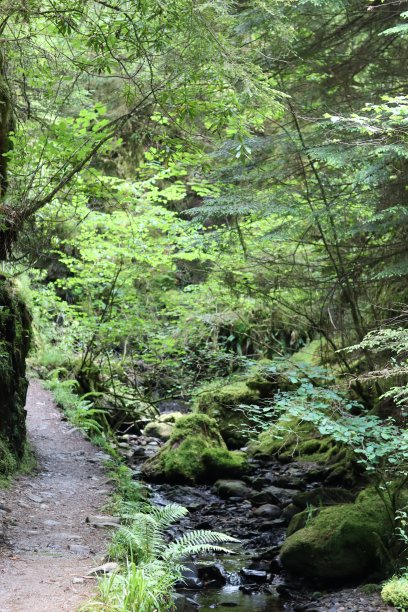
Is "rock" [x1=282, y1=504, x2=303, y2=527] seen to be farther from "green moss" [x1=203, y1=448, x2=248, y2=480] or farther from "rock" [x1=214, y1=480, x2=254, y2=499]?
"green moss" [x1=203, y1=448, x2=248, y2=480]

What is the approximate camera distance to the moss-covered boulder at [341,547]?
22.0 feet

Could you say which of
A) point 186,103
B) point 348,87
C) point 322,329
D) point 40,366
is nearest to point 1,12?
point 186,103

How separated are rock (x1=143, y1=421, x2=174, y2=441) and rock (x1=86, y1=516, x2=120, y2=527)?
768 centimetres

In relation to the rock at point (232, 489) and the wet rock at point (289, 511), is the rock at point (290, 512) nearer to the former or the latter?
the wet rock at point (289, 511)

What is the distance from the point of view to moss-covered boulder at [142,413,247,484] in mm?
11055

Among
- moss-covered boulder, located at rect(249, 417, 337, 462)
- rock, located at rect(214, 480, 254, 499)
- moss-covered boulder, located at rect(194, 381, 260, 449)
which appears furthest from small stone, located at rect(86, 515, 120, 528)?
moss-covered boulder, located at rect(194, 381, 260, 449)

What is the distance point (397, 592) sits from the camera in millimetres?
5809

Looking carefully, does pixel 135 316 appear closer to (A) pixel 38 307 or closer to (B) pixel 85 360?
(B) pixel 85 360

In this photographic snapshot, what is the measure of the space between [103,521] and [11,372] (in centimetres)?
270

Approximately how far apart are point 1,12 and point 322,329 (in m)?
5.98

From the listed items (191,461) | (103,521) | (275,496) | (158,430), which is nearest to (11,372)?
(103,521)

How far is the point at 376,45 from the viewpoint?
859 cm

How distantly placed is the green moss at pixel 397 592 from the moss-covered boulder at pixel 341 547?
64cm

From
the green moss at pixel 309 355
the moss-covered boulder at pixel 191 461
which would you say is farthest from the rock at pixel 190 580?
the green moss at pixel 309 355
